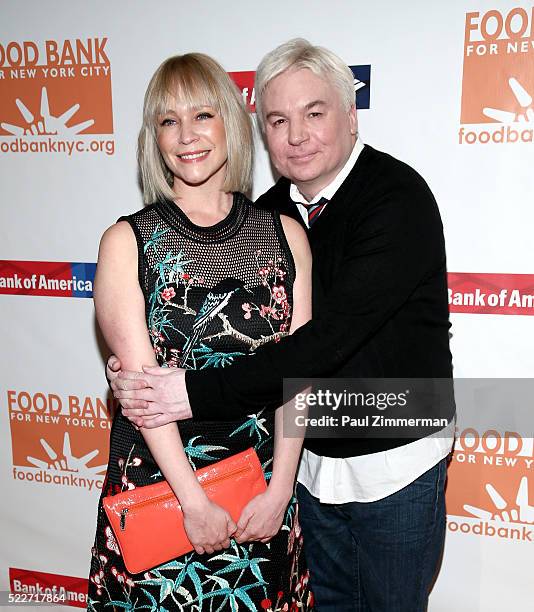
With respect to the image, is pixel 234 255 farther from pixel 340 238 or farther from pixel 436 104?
pixel 436 104

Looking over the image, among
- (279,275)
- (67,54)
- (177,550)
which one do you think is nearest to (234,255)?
(279,275)

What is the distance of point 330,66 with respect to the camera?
4.89 feet

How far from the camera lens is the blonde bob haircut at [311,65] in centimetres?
148

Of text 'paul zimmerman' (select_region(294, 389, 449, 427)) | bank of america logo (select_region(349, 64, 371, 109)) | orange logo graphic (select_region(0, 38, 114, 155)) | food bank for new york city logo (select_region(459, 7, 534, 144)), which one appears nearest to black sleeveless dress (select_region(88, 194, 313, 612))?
text 'paul zimmerman' (select_region(294, 389, 449, 427))

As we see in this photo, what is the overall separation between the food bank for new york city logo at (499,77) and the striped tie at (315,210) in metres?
0.56

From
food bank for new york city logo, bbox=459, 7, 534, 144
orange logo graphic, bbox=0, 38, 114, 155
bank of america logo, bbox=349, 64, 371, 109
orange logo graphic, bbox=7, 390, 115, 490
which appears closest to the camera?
food bank for new york city logo, bbox=459, 7, 534, 144

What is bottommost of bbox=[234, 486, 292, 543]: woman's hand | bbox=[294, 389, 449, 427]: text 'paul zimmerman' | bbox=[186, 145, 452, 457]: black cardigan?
bbox=[234, 486, 292, 543]: woman's hand

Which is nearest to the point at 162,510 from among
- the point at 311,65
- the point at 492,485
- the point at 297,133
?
the point at 297,133

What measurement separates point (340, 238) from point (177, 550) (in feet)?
2.52

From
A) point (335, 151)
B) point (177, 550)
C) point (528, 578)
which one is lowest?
point (528, 578)

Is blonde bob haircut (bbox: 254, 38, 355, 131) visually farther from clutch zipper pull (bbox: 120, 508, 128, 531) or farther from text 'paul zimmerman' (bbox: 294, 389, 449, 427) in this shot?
A: clutch zipper pull (bbox: 120, 508, 128, 531)

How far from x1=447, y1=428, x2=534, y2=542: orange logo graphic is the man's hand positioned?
1106mm

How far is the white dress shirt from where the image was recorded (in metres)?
1.50

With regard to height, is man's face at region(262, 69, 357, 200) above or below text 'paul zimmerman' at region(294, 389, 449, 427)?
above
